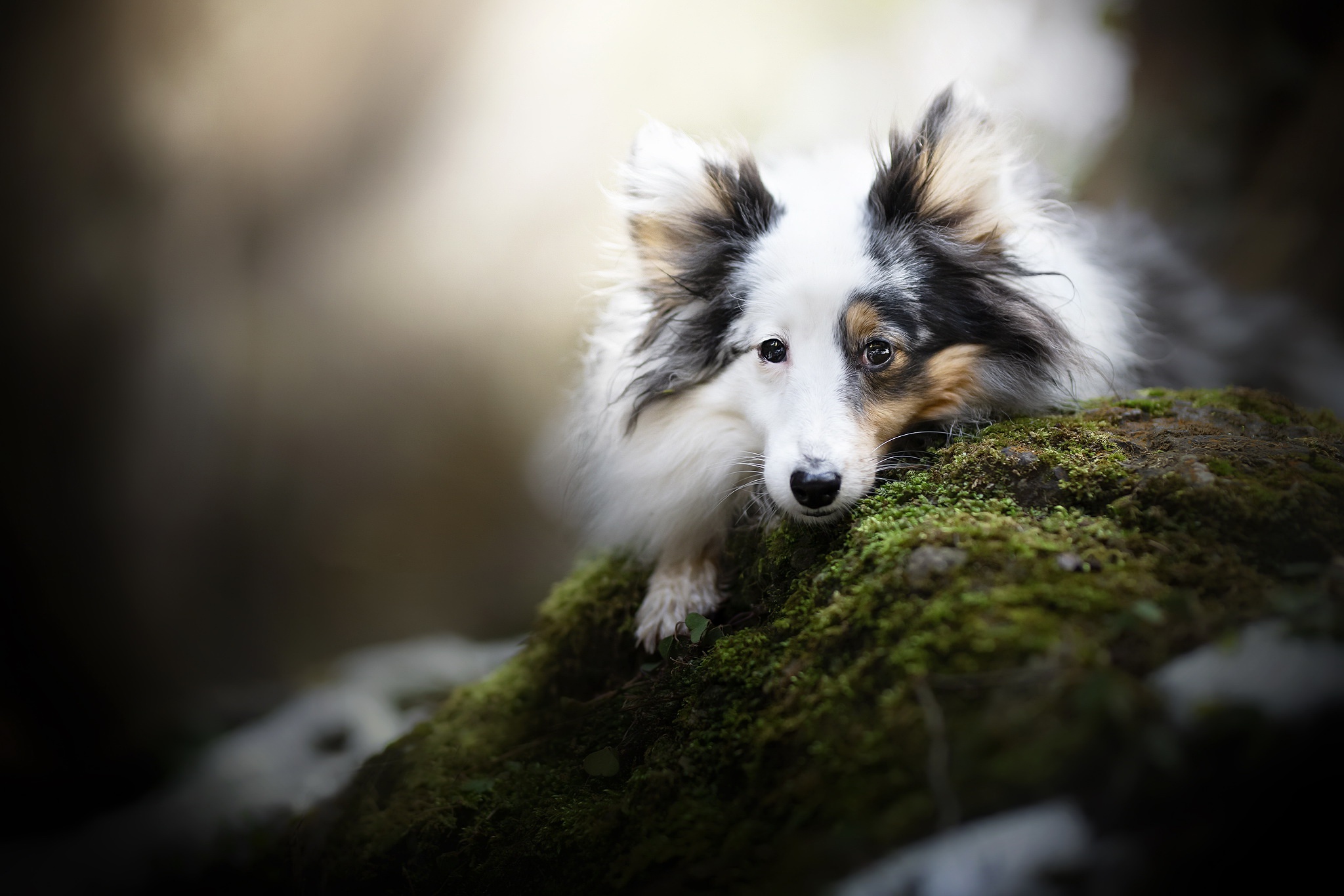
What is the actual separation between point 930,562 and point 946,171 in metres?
1.28

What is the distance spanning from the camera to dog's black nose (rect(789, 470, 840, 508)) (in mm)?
1763

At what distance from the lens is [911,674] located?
121 cm

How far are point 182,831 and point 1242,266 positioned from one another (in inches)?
218

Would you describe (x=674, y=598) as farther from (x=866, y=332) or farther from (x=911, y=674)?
(x=911, y=674)

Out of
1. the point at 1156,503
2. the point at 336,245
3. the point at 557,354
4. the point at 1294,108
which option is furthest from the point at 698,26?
the point at 1156,503

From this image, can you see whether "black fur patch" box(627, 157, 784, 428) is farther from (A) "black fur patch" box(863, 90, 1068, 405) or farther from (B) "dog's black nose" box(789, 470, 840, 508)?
(B) "dog's black nose" box(789, 470, 840, 508)

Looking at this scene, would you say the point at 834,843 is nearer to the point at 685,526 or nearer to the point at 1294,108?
the point at 685,526

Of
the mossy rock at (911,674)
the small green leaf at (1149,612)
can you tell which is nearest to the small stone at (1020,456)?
the mossy rock at (911,674)

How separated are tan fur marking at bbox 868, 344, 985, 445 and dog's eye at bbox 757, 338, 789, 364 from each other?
289mm

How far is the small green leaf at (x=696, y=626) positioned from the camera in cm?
182

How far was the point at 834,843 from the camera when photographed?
1.10 metres

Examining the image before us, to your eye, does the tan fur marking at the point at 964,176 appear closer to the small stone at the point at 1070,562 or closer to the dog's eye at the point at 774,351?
the dog's eye at the point at 774,351

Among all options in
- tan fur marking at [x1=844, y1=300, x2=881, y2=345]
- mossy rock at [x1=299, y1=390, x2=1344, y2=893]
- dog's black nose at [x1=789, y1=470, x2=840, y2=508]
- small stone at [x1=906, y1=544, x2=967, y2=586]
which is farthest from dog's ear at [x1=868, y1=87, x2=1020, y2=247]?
small stone at [x1=906, y1=544, x2=967, y2=586]

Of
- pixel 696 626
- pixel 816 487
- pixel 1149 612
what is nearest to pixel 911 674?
pixel 1149 612
